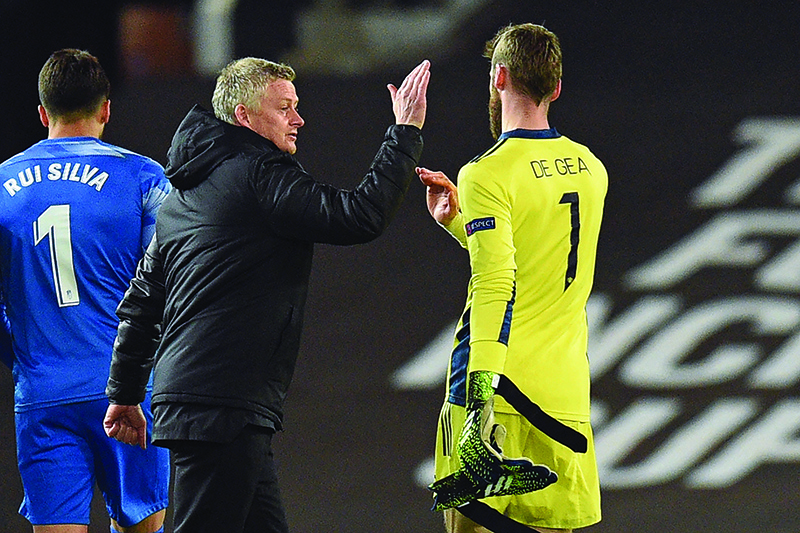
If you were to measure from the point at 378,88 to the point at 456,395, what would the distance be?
2485 mm

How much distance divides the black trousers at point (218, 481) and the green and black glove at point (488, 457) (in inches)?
17.1

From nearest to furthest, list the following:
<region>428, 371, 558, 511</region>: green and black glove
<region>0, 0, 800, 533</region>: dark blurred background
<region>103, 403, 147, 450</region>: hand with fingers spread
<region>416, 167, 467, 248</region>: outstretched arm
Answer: <region>428, 371, 558, 511</region>: green and black glove, <region>416, 167, 467, 248</region>: outstretched arm, <region>103, 403, 147, 450</region>: hand with fingers spread, <region>0, 0, 800, 533</region>: dark blurred background

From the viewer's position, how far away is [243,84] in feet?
9.10

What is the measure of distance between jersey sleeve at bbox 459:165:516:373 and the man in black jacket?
0.64 ft

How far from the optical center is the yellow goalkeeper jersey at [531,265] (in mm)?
2543

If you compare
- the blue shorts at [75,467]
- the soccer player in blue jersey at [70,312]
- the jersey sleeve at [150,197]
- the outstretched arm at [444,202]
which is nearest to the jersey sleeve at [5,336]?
the soccer player in blue jersey at [70,312]

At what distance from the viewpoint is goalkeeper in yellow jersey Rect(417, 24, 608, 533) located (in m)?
2.54

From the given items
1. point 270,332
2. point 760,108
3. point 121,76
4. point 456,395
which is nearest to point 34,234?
point 270,332

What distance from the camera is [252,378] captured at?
2.59m

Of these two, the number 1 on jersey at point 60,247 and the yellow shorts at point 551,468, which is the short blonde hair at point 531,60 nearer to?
the yellow shorts at point 551,468

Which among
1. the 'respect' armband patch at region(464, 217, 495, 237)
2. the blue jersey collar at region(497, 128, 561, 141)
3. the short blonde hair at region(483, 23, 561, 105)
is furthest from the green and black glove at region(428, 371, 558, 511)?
the short blonde hair at region(483, 23, 561, 105)

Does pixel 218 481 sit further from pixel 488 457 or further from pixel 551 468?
pixel 551 468

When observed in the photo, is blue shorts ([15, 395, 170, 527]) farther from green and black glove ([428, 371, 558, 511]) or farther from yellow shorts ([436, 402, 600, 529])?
green and black glove ([428, 371, 558, 511])

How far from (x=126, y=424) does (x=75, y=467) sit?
0.34 meters
